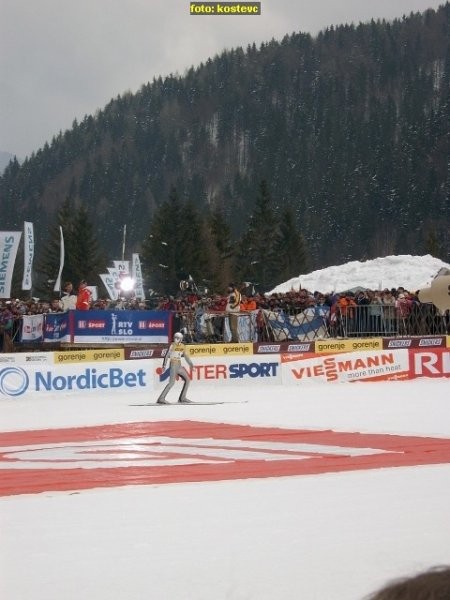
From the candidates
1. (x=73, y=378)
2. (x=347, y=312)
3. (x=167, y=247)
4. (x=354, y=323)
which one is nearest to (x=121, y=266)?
(x=347, y=312)

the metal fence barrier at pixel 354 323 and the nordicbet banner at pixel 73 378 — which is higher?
the metal fence barrier at pixel 354 323

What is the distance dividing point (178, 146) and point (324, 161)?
25.1 m

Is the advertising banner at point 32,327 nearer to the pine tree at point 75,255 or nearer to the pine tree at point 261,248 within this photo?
the pine tree at point 75,255

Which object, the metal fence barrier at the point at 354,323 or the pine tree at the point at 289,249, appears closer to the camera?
the metal fence barrier at the point at 354,323

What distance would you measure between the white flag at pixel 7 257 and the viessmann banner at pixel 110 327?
180 centimetres

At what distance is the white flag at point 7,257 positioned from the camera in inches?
1143

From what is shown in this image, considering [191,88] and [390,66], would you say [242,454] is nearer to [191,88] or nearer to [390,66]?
[191,88]

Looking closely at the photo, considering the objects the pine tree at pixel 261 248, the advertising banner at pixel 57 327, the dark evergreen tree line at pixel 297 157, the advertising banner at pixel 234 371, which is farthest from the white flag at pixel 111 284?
the dark evergreen tree line at pixel 297 157

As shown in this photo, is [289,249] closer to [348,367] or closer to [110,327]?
[110,327]

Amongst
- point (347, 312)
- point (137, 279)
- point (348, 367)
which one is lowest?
point (348, 367)

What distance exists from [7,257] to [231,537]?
24.2m

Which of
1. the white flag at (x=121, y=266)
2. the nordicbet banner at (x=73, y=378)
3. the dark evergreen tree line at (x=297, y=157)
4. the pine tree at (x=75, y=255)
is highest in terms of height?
the dark evergreen tree line at (x=297, y=157)

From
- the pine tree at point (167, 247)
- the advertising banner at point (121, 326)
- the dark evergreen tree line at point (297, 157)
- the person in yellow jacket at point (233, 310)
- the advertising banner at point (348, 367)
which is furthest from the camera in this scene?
the dark evergreen tree line at point (297, 157)

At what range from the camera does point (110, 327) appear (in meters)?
28.3
